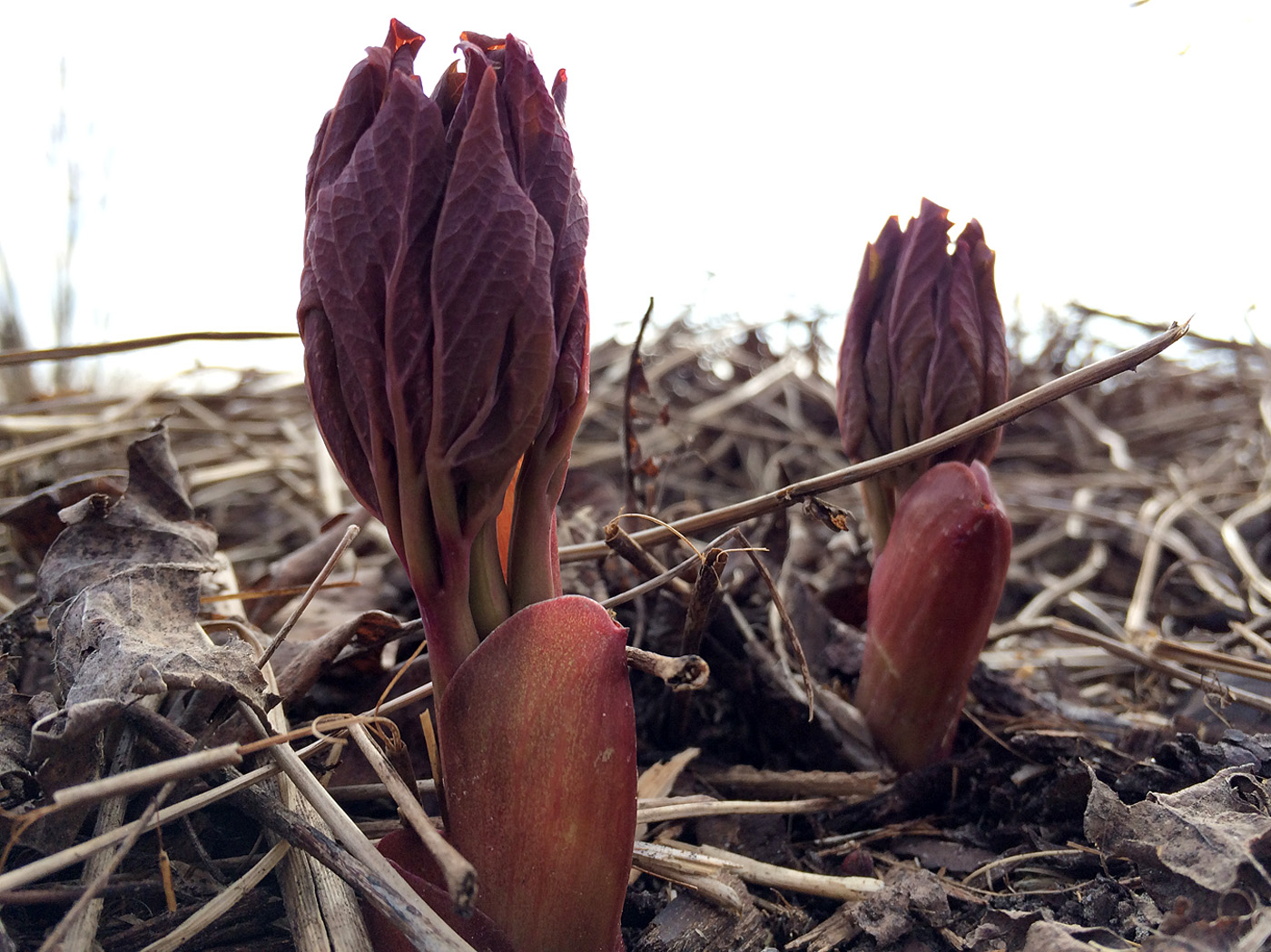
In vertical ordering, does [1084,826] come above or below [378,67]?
below

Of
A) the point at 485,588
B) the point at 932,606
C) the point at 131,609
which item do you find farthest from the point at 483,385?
the point at 932,606

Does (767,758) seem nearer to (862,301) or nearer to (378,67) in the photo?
(862,301)

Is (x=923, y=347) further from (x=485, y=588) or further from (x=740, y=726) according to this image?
(x=485, y=588)

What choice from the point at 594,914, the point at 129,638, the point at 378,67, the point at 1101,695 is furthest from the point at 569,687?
the point at 1101,695

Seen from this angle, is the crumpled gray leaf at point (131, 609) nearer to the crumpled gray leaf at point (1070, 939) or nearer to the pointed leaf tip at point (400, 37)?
the pointed leaf tip at point (400, 37)

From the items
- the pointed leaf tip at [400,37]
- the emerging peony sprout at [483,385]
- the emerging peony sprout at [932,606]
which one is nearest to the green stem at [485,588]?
the emerging peony sprout at [483,385]

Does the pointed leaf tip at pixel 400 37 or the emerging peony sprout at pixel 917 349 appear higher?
the pointed leaf tip at pixel 400 37

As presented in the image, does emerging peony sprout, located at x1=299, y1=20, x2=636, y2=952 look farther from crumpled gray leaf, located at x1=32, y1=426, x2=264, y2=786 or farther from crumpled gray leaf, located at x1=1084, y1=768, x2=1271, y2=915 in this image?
crumpled gray leaf, located at x1=1084, y1=768, x2=1271, y2=915
